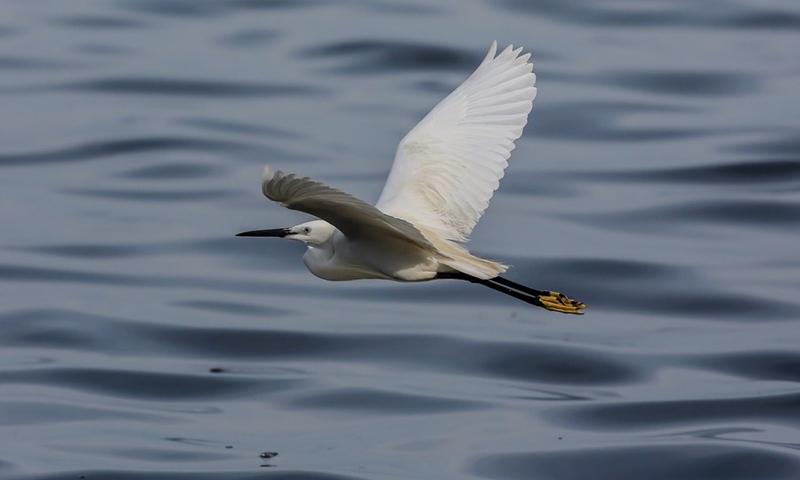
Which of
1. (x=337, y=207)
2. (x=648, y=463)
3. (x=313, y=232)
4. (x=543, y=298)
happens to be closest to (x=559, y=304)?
(x=543, y=298)

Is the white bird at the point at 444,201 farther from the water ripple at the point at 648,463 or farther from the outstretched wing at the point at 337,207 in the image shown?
the water ripple at the point at 648,463

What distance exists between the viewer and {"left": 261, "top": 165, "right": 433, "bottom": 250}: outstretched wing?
19.0 ft

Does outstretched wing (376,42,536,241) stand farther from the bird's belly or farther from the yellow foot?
the yellow foot

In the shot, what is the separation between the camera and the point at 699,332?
14492 millimetres

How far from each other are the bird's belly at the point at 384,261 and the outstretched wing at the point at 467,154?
498mm

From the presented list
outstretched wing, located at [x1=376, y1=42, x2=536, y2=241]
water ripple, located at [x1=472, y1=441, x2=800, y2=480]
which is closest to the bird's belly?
outstretched wing, located at [x1=376, y1=42, x2=536, y2=241]

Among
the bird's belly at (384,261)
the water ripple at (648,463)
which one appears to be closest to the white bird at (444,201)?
the bird's belly at (384,261)

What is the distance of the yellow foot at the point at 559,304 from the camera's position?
8211mm

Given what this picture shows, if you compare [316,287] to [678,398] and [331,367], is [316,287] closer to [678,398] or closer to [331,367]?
[331,367]

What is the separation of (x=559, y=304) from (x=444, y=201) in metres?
0.91

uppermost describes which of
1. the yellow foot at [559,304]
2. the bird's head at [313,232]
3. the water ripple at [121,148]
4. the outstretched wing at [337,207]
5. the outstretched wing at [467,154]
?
the water ripple at [121,148]

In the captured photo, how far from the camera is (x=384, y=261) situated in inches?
286

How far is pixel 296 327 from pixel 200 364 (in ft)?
3.92

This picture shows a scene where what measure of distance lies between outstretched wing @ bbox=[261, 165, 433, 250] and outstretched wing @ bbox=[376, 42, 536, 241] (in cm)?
78
